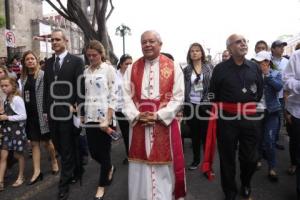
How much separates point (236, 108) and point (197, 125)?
5.85 ft

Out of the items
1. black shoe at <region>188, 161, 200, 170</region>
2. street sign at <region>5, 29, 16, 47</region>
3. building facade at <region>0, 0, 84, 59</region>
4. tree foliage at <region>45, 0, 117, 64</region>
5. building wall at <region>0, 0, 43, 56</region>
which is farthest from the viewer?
building facade at <region>0, 0, 84, 59</region>

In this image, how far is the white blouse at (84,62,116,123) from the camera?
4832 mm

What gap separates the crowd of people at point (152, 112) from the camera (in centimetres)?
414

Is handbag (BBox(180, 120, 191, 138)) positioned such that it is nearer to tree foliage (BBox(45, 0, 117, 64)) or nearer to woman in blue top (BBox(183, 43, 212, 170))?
woman in blue top (BBox(183, 43, 212, 170))

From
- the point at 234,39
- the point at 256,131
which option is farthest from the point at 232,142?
the point at 234,39

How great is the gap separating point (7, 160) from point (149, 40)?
331cm

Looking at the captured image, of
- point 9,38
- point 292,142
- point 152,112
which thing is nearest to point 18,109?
point 152,112

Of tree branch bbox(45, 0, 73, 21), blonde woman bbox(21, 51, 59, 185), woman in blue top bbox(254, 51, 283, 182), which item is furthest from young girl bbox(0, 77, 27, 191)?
tree branch bbox(45, 0, 73, 21)

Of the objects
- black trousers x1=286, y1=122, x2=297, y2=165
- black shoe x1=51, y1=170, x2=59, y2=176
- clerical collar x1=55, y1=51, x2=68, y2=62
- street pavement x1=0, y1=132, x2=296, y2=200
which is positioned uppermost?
clerical collar x1=55, y1=51, x2=68, y2=62

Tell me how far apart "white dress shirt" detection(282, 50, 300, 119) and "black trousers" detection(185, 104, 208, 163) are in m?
1.69

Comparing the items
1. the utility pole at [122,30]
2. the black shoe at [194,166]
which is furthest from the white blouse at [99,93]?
the utility pole at [122,30]

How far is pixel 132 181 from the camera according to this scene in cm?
420

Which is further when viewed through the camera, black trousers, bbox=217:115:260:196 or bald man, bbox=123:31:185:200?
black trousers, bbox=217:115:260:196

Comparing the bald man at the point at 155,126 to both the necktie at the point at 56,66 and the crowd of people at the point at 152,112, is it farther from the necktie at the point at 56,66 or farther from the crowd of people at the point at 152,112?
the necktie at the point at 56,66
